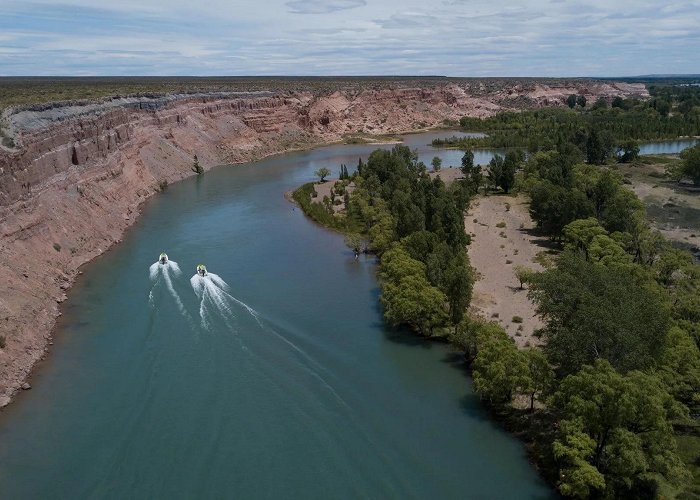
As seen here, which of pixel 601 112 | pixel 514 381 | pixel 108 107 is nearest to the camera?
pixel 514 381

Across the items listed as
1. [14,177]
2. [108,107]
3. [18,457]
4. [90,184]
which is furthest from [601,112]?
[18,457]

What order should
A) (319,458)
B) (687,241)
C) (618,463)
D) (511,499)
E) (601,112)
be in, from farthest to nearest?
(601,112)
(687,241)
(319,458)
(511,499)
(618,463)

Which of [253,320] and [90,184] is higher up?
[90,184]

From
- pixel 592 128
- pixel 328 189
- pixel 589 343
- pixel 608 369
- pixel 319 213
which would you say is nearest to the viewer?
pixel 608 369

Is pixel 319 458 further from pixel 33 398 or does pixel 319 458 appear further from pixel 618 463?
pixel 33 398

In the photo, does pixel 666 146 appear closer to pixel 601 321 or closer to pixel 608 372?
pixel 601 321

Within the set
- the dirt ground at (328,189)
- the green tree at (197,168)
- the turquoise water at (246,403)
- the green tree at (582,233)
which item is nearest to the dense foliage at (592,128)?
the dirt ground at (328,189)

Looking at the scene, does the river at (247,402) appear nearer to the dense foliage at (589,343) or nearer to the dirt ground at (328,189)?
the dense foliage at (589,343)

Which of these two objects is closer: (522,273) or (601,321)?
(601,321)

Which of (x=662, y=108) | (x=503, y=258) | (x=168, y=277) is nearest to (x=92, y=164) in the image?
(x=168, y=277)
